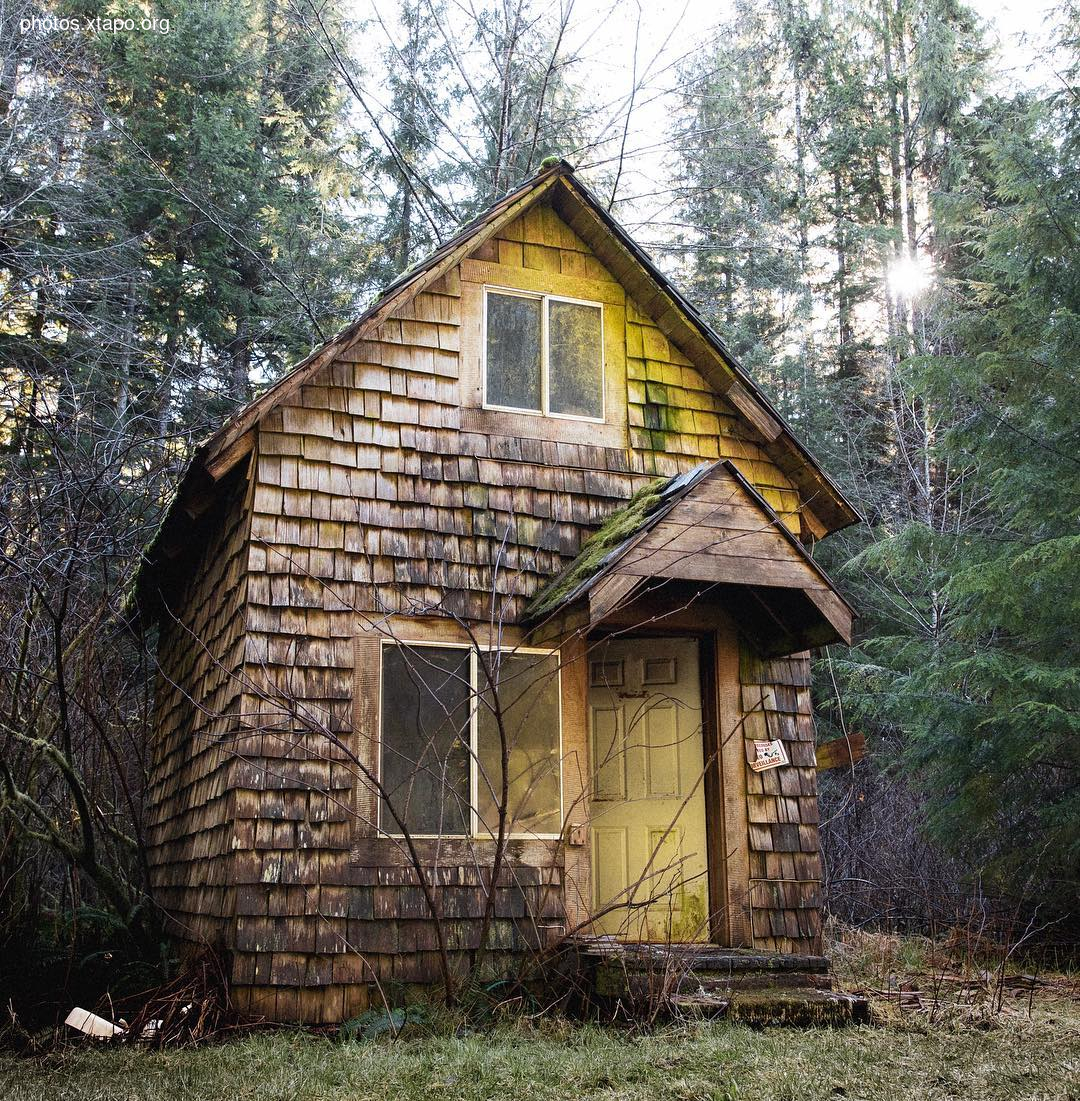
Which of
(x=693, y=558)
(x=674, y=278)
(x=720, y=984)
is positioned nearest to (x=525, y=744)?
(x=693, y=558)

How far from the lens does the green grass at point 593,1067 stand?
4793mm

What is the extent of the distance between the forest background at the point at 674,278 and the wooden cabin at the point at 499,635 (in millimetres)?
1332

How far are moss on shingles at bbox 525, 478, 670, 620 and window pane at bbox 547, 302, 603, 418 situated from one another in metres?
0.86

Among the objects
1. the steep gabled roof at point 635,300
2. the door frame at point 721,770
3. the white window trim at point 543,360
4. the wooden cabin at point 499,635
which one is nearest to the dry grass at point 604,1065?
the wooden cabin at point 499,635

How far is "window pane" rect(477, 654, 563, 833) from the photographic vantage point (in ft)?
24.3

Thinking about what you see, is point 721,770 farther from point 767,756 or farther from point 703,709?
point 703,709

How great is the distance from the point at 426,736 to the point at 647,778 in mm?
2045

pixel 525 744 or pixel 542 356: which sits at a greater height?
pixel 542 356

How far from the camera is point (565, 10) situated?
1501 centimetres

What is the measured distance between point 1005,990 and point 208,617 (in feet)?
20.5

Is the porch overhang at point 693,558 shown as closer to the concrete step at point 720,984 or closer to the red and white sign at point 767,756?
the red and white sign at point 767,756

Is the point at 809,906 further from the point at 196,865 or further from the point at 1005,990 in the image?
the point at 196,865

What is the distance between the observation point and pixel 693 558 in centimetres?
705

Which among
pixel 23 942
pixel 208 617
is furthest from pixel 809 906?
pixel 23 942
